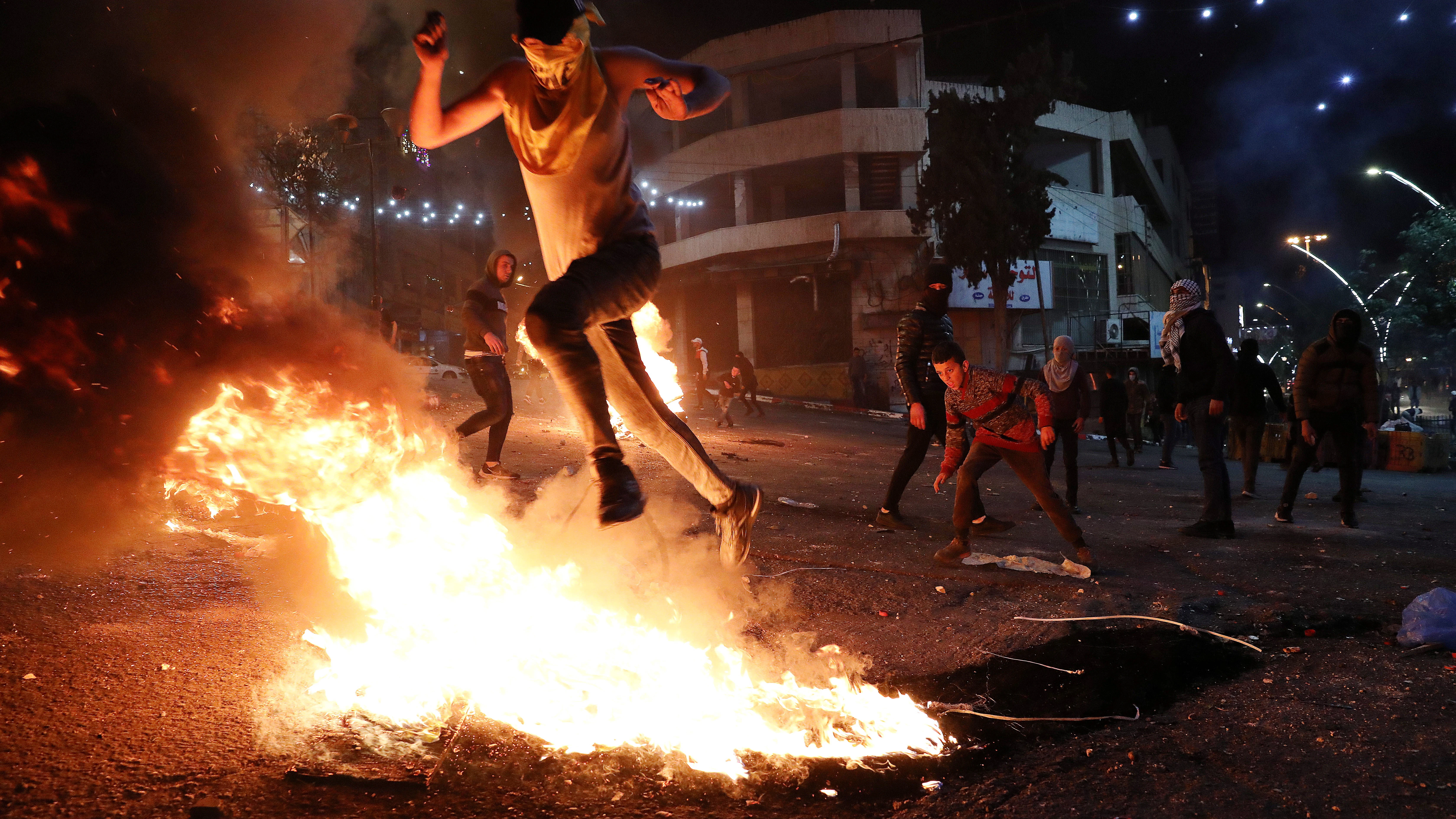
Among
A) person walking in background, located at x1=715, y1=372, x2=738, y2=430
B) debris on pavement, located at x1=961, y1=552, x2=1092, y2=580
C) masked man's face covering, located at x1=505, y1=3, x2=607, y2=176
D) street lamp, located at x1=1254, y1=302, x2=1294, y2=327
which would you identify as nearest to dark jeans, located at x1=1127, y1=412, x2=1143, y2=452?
person walking in background, located at x1=715, y1=372, x2=738, y2=430

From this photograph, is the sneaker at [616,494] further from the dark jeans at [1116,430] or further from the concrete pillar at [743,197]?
the concrete pillar at [743,197]

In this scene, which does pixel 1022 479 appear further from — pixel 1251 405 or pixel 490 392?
pixel 1251 405

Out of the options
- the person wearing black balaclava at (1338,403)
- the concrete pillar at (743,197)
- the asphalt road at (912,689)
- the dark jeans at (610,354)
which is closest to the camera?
the asphalt road at (912,689)

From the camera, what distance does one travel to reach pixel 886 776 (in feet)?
7.69

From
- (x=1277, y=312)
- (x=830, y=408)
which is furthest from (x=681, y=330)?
(x=1277, y=312)

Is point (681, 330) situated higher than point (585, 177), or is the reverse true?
point (681, 330)

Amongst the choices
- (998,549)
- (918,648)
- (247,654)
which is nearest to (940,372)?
(998,549)

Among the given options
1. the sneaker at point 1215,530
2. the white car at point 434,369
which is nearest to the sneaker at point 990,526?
the sneaker at point 1215,530

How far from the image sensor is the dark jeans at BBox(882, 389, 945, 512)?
6223 millimetres

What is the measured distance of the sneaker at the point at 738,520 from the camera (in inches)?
121

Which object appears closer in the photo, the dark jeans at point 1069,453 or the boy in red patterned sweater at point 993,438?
the boy in red patterned sweater at point 993,438

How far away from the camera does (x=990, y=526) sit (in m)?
5.62

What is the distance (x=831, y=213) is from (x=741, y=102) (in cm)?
580

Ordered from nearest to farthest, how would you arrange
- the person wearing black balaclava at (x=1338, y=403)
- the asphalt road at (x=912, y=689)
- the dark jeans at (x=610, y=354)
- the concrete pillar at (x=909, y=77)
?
the asphalt road at (x=912, y=689) < the dark jeans at (x=610, y=354) < the person wearing black balaclava at (x=1338, y=403) < the concrete pillar at (x=909, y=77)
